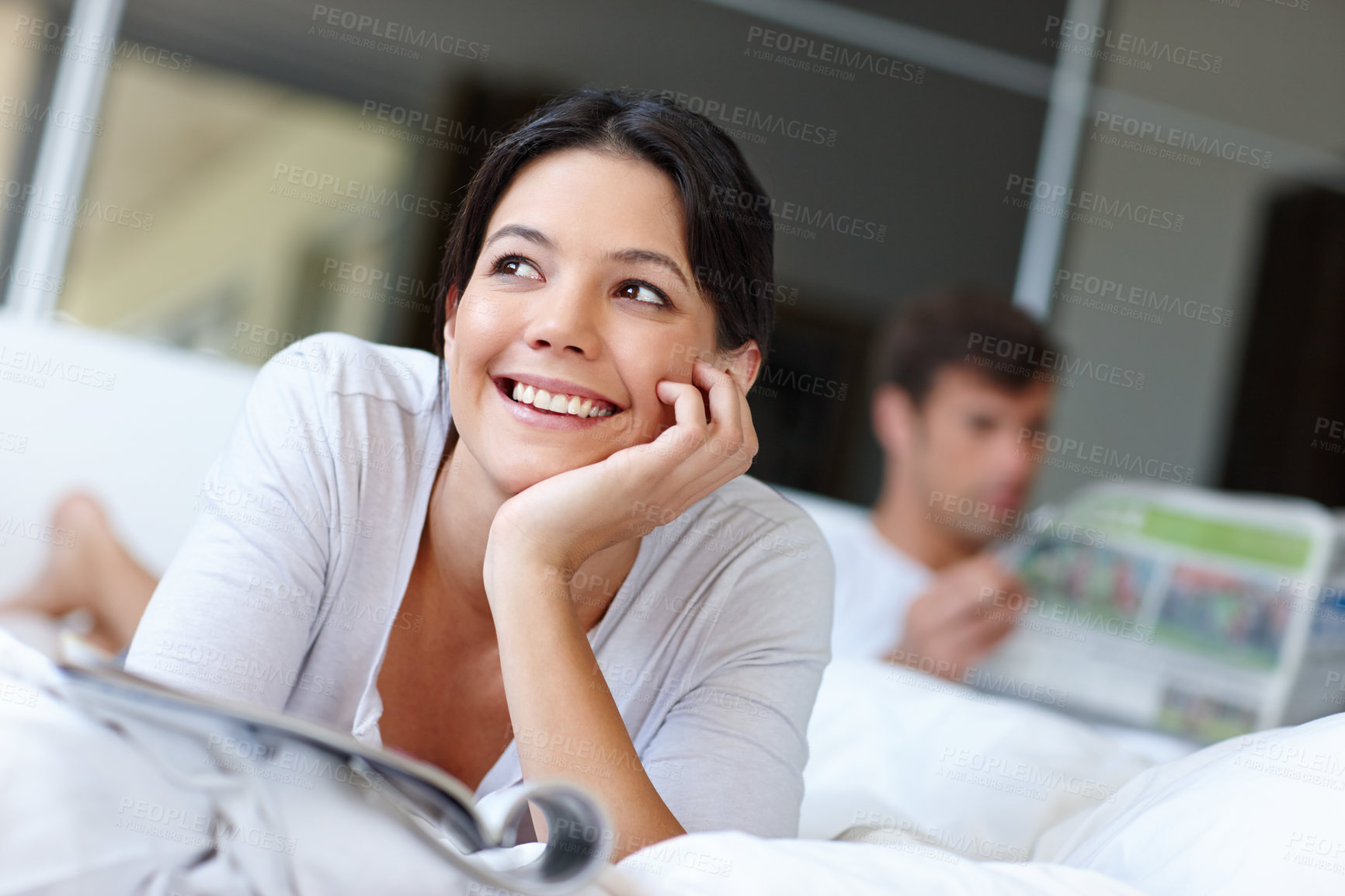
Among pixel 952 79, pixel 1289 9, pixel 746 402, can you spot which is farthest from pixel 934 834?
pixel 1289 9

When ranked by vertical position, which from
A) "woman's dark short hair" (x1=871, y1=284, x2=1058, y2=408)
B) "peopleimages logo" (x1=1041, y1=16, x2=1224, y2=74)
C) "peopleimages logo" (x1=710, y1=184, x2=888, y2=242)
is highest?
"peopleimages logo" (x1=1041, y1=16, x2=1224, y2=74)

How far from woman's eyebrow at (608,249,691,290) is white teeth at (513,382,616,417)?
126 millimetres

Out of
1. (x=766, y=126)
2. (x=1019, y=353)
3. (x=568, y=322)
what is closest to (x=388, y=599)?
(x=568, y=322)

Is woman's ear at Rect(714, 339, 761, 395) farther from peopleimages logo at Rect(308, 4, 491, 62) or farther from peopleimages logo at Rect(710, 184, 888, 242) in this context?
peopleimages logo at Rect(308, 4, 491, 62)

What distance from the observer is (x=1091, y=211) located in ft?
10.3

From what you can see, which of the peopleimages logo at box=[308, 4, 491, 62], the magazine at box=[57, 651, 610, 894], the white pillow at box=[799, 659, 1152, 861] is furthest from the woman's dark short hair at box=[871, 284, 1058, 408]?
the magazine at box=[57, 651, 610, 894]

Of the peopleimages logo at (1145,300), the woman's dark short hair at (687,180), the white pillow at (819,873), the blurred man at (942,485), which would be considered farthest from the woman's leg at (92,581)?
the peopleimages logo at (1145,300)

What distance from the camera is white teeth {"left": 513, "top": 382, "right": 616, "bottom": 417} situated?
0.96 m

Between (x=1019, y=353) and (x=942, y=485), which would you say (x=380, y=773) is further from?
(x=1019, y=353)

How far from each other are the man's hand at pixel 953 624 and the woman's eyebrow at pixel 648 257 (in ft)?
4.87

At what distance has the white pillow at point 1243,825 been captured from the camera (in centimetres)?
79

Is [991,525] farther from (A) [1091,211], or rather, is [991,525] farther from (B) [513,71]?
(B) [513,71]

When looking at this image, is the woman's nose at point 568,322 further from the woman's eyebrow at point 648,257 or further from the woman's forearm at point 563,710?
the woman's forearm at point 563,710

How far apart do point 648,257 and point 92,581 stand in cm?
134
